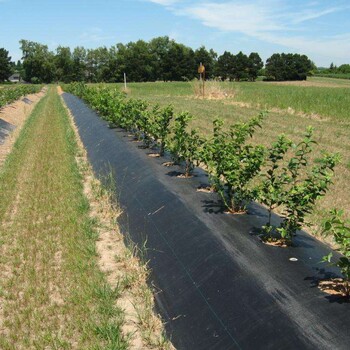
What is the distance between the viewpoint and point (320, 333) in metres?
3.04

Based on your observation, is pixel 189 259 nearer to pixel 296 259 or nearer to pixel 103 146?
pixel 296 259

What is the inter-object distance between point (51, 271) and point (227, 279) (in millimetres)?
2449

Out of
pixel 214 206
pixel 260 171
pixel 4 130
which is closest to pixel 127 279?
pixel 214 206

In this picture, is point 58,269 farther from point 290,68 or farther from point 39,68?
point 39,68

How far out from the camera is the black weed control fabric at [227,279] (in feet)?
10.4

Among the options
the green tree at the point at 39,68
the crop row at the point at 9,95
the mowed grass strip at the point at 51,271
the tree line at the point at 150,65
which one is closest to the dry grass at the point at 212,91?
the crop row at the point at 9,95

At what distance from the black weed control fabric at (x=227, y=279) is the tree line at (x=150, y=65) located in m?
92.9

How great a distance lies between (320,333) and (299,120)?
54.4 ft

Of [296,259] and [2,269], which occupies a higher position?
[296,259]

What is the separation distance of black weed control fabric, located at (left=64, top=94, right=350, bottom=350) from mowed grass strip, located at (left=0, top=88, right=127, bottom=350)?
67 cm

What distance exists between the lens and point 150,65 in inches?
4173

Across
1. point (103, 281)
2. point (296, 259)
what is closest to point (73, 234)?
point (103, 281)

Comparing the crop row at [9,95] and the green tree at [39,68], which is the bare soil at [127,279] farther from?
the green tree at [39,68]

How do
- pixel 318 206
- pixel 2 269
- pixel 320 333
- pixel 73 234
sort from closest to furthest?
pixel 320 333
pixel 2 269
pixel 73 234
pixel 318 206
